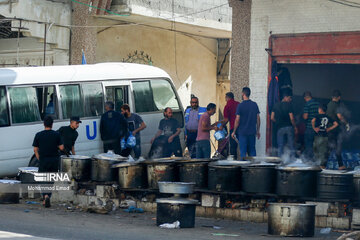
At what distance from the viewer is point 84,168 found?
1523 centimetres

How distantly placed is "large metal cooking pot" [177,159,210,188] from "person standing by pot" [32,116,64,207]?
233 centimetres

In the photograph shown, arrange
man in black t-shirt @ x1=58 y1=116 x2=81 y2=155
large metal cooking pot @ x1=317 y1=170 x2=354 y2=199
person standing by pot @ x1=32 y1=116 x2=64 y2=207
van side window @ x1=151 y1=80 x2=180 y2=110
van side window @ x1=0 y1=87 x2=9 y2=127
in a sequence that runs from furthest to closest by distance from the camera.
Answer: van side window @ x1=151 y1=80 x2=180 y2=110 < van side window @ x1=0 y1=87 x2=9 y2=127 < man in black t-shirt @ x1=58 y1=116 x2=81 y2=155 < person standing by pot @ x1=32 y1=116 x2=64 y2=207 < large metal cooking pot @ x1=317 y1=170 x2=354 y2=199

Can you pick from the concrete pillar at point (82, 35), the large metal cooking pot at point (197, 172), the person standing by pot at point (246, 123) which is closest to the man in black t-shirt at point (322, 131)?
the person standing by pot at point (246, 123)

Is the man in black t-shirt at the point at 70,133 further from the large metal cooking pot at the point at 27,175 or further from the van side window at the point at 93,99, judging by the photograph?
the van side window at the point at 93,99

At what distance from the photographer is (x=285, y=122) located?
18016mm

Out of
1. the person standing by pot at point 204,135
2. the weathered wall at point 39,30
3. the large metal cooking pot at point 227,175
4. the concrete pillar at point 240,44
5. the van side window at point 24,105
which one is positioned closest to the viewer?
the large metal cooking pot at point 227,175

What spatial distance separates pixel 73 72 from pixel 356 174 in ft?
26.1

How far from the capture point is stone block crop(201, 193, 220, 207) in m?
13.6

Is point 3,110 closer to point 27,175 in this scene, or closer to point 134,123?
point 27,175

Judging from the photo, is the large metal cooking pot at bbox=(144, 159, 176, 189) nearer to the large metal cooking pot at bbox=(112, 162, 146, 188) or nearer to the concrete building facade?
the large metal cooking pot at bbox=(112, 162, 146, 188)

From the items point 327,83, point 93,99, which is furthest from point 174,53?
point 93,99

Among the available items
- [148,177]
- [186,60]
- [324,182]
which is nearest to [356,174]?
[324,182]

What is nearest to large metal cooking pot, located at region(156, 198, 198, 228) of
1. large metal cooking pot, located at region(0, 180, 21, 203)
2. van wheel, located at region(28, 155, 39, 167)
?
large metal cooking pot, located at region(0, 180, 21, 203)

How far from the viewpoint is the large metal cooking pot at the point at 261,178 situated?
1286 cm
